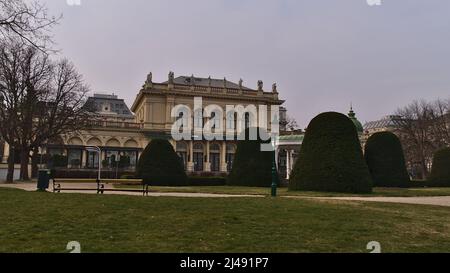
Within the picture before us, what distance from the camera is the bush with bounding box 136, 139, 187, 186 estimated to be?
30000mm

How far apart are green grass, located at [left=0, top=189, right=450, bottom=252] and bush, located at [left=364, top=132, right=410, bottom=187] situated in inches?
792

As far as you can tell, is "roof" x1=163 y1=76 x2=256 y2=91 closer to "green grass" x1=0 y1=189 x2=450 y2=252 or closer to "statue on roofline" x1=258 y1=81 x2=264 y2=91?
"statue on roofline" x1=258 y1=81 x2=264 y2=91

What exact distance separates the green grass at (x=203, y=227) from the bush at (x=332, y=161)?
1035 centimetres

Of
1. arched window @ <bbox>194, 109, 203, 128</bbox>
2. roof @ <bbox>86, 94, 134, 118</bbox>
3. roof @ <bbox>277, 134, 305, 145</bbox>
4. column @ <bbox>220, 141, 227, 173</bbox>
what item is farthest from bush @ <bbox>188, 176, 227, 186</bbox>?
roof @ <bbox>86, 94, 134, 118</bbox>

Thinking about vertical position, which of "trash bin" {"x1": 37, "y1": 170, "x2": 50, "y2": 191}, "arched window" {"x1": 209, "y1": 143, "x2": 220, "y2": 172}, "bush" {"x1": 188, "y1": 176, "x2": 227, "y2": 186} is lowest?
"bush" {"x1": 188, "y1": 176, "x2": 227, "y2": 186}

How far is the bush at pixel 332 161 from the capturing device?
22.7 meters

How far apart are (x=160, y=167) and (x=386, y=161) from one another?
17.3m

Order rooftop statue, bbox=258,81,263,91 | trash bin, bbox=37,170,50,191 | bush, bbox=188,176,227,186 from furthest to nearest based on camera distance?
rooftop statue, bbox=258,81,263,91, bush, bbox=188,176,227,186, trash bin, bbox=37,170,50,191

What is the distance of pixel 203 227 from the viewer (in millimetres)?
8727

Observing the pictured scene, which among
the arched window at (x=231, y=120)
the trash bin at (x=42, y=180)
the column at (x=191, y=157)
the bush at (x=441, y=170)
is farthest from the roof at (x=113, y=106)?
the trash bin at (x=42, y=180)

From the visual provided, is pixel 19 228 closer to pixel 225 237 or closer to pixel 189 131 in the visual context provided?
pixel 225 237
